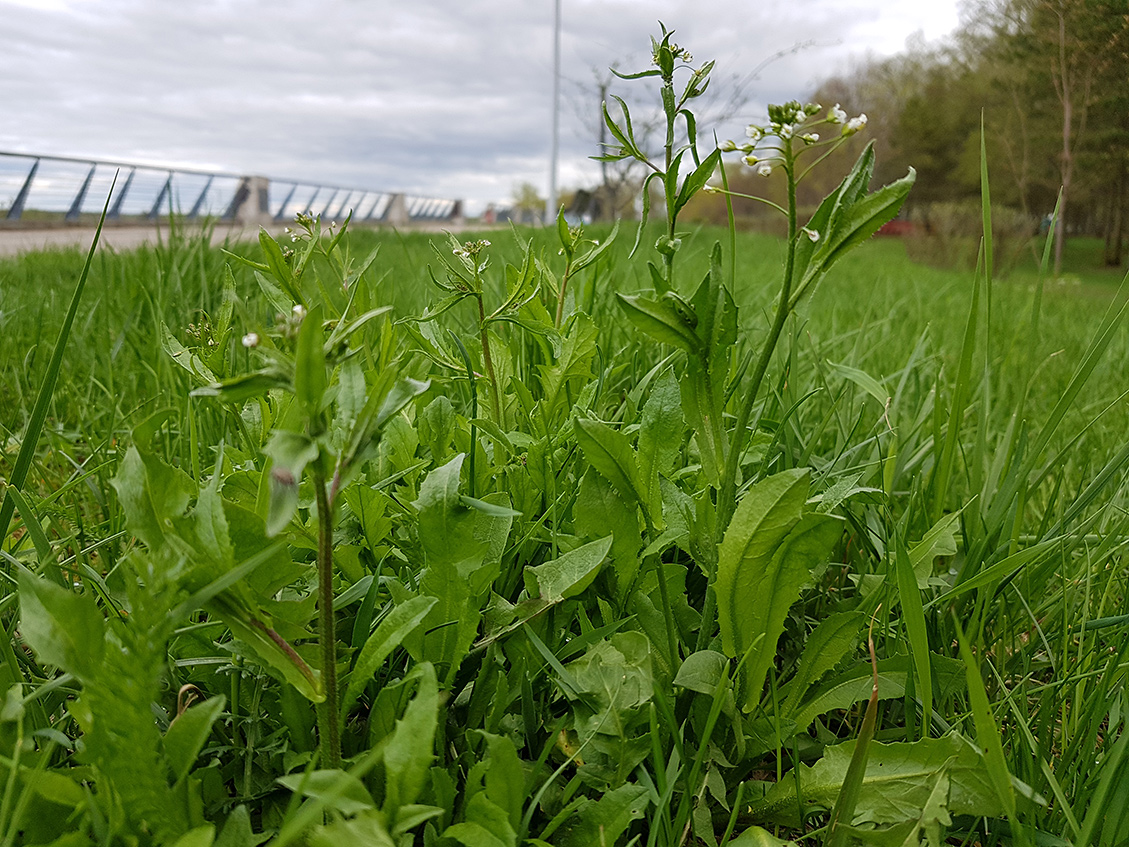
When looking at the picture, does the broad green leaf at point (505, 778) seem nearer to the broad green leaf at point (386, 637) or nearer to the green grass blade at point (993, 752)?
the broad green leaf at point (386, 637)

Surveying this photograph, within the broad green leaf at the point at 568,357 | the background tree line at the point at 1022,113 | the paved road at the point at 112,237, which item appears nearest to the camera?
the broad green leaf at the point at 568,357

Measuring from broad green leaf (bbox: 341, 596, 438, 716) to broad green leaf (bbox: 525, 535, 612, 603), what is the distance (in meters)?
0.18

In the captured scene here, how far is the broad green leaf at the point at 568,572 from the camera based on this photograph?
827 mm

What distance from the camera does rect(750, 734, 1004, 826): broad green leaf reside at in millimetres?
712

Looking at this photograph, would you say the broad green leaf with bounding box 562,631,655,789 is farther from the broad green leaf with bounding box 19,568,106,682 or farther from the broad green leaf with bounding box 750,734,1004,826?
the broad green leaf with bounding box 19,568,106,682

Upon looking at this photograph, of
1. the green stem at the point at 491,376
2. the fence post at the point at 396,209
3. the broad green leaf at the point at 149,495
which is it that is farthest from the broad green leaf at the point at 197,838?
the fence post at the point at 396,209

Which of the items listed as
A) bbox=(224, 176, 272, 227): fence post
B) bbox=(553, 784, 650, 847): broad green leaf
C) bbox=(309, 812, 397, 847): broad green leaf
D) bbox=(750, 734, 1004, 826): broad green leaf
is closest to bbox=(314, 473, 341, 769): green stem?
bbox=(309, 812, 397, 847): broad green leaf

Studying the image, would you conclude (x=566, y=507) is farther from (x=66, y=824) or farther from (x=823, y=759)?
(x=66, y=824)

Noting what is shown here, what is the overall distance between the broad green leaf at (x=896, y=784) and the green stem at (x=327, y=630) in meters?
0.43

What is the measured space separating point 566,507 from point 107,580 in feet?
1.96

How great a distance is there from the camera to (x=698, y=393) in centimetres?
81

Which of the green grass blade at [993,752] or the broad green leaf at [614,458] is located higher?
the broad green leaf at [614,458]

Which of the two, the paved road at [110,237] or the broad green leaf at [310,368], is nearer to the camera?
the broad green leaf at [310,368]

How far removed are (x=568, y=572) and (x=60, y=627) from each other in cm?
47
